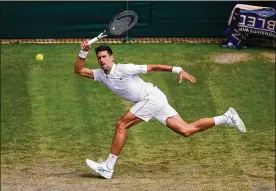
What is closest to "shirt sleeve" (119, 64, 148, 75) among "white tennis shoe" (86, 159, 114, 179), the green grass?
"white tennis shoe" (86, 159, 114, 179)

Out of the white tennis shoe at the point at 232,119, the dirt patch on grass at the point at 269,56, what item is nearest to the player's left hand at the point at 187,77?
the white tennis shoe at the point at 232,119

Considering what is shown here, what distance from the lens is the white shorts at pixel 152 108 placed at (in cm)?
1772

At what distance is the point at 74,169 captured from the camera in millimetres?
19703

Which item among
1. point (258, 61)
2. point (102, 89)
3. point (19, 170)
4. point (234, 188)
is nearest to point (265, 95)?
point (258, 61)

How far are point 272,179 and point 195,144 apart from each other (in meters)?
2.33

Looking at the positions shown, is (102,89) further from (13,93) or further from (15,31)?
(15,31)

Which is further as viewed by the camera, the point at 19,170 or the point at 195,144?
the point at 195,144

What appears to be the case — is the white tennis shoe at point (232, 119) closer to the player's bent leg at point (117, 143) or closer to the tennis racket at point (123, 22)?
the player's bent leg at point (117, 143)

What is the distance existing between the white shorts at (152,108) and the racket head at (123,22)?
1.29 meters

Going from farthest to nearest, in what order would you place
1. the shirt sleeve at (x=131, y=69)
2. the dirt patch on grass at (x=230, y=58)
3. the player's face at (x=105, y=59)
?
the dirt patch on grass at (x=230, y=58) < the shirt sleeve at (x=131, y=69) < the player's face at (x=105, y=59)

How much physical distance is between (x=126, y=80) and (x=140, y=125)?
15.9 feet

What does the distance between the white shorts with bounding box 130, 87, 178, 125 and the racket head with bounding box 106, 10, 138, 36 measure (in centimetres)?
129

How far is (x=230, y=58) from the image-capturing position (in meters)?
25.6

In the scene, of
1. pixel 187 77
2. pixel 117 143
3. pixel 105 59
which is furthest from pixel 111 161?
pixel 187 77
